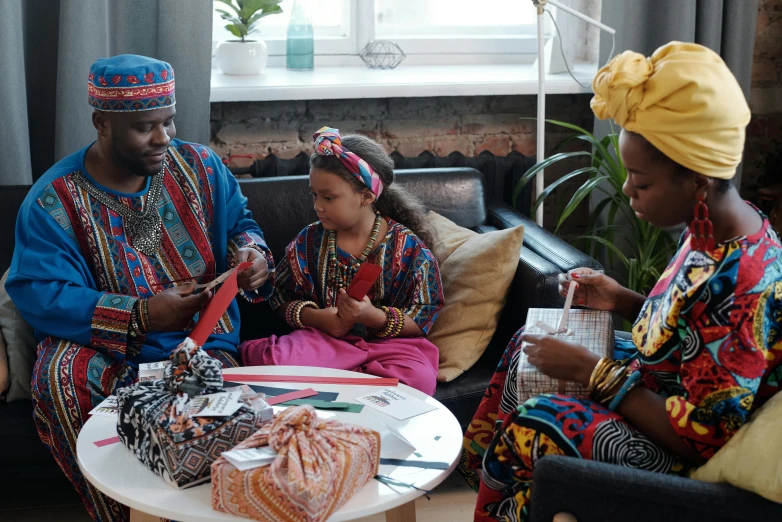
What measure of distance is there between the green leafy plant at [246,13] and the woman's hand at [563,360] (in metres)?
1.84

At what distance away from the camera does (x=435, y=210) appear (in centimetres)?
281

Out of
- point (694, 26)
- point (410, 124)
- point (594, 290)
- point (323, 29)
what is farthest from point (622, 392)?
point (323, 29)

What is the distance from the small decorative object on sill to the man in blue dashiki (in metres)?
1.15

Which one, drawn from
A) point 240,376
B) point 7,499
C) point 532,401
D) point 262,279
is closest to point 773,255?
point 532,401

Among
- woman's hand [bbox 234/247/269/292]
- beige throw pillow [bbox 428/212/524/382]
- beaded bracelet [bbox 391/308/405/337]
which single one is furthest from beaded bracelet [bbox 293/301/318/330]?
beige throw pillow [bbox 428/212/524/382]

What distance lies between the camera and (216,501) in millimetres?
1468

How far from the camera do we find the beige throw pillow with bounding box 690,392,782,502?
4.52 feet

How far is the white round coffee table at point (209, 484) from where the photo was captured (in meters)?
1.49

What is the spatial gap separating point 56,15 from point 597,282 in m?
1.86

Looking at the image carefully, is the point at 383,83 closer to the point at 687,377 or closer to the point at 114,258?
the point at 114,258

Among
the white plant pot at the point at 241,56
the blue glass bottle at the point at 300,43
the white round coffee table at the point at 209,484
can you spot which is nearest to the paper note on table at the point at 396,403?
the white round coffee table at the point at 209,484

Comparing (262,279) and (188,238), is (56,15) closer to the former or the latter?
(188,238)

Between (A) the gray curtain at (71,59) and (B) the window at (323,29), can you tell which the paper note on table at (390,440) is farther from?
(B) the window at (323,29)

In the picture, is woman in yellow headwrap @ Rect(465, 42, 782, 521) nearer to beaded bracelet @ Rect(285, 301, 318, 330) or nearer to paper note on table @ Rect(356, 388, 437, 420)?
paper note on table @ Rect(356, 388, 437, 420)
